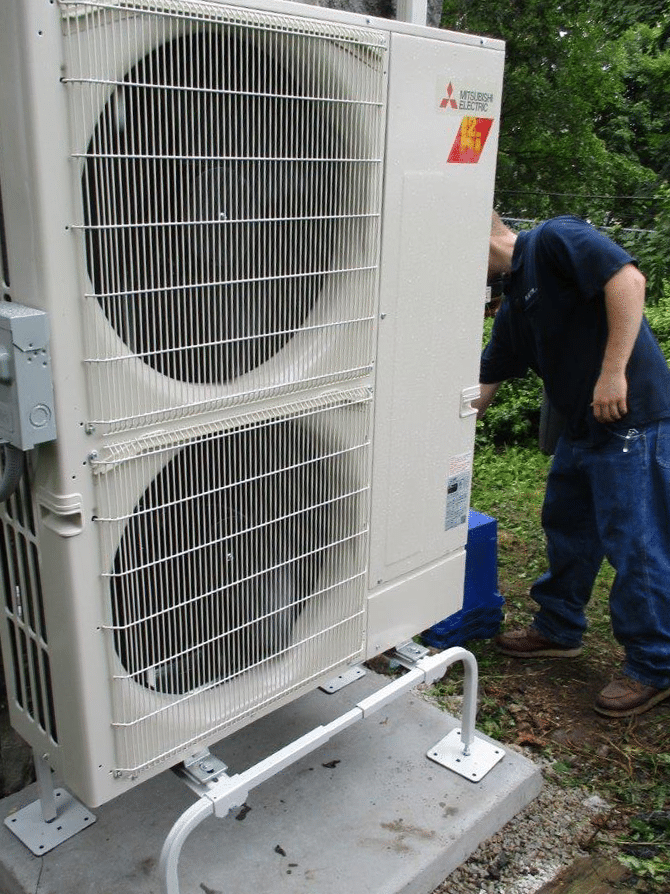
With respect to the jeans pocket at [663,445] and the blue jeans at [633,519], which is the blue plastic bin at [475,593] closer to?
the blue jeans at [633,519]

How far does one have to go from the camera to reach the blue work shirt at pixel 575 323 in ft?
8.25

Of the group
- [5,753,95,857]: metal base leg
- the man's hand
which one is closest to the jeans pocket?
the man's hand

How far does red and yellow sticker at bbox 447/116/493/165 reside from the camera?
6.24ft

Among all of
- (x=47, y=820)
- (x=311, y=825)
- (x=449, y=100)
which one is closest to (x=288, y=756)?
(x=311, y=825)

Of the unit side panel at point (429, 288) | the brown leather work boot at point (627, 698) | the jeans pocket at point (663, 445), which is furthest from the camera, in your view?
the brown leather work boot at point (627, 698)

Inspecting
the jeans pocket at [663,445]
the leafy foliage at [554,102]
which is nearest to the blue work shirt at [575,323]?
the jeans pocket at [663,445]

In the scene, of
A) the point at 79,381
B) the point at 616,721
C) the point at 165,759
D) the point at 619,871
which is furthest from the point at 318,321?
the point at 616,721

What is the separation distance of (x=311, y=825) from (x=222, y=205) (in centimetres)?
149

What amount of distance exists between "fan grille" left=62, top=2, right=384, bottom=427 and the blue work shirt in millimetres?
984

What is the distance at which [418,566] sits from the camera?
7.19 ft

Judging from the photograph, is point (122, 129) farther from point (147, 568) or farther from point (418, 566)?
point (418, 566)

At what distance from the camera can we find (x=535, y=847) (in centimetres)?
221

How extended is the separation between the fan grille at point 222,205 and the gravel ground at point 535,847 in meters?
1.30

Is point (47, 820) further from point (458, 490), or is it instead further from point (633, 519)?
point (633, 519)
